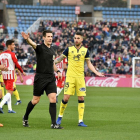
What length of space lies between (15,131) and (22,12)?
38083 mm

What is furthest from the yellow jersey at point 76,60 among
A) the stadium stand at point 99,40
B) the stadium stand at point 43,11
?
the stadium stand at point 43,11

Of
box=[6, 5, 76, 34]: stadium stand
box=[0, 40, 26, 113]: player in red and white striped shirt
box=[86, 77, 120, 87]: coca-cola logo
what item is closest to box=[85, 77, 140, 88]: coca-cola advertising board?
box=[86, 77, 120, 87]: coca-cola logo

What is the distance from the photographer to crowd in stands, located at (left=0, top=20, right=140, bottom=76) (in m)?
32.3

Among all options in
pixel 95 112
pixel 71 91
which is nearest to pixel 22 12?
pixel 95 112

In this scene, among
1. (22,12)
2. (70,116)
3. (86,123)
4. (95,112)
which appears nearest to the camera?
(86,123)

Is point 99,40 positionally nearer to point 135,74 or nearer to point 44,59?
point 135,74

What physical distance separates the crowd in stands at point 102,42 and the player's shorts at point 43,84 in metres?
21.6

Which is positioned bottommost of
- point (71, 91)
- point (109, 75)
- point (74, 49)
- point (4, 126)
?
point (109, 75)

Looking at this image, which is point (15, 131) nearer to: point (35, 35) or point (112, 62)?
point (112, 62)

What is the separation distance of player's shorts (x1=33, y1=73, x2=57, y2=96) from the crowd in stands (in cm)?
2156

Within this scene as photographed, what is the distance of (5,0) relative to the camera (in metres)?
46.1

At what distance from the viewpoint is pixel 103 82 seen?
30125mm

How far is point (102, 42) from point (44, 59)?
26.8 m

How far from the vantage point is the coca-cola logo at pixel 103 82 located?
1177 inches
